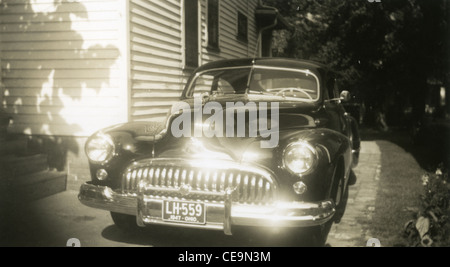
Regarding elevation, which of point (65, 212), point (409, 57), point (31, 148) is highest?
point (409, 57)

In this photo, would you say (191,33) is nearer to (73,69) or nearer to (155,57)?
(155,57)

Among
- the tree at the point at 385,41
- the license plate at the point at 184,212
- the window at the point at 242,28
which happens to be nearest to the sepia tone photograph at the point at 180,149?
the license plate at the point at 184,212

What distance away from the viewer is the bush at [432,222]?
3.50m

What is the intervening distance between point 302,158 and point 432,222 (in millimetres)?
1370

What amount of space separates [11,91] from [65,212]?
2559 mm

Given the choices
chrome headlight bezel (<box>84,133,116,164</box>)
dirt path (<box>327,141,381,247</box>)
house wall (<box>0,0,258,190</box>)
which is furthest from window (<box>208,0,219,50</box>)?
chrome headlight bezel (<box>84,133,116,164</box>)

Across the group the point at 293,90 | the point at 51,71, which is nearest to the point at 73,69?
the point at 51,71

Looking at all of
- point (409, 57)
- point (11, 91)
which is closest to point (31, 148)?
point (11, 91)

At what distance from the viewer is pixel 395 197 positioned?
542cm

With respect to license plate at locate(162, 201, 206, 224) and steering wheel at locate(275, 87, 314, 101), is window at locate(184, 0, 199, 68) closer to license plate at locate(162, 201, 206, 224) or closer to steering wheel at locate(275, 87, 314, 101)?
steering wheel at locate(275, 87, 314, 101)

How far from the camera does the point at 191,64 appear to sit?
8.48m

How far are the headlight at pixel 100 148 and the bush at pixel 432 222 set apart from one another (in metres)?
2.68
